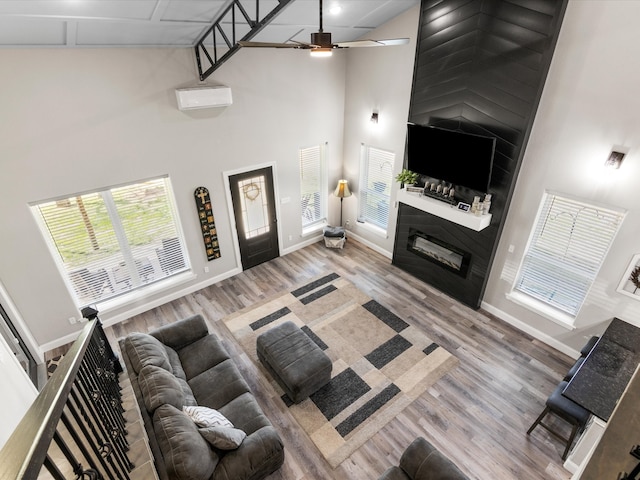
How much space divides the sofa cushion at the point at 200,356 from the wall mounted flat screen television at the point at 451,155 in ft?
13.8

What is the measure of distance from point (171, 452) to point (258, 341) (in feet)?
6.77

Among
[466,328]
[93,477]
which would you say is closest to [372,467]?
[466,328]

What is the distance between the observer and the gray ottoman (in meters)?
4.26

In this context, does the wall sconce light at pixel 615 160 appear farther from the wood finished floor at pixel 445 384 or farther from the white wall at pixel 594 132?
the wood finished floor at pixel 445 384

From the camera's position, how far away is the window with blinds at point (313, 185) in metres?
7.30

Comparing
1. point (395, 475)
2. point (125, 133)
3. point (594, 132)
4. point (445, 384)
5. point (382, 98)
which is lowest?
point (445, 384)

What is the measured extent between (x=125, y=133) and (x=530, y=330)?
6.78 meters

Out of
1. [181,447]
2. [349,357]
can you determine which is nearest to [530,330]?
[349,357]

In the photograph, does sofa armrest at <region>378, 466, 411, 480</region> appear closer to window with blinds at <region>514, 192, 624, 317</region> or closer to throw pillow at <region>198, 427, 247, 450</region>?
throw pillow at <region>198, 427, 247, 450</region>

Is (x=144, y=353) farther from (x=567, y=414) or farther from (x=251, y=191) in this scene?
(x=567, y=414)

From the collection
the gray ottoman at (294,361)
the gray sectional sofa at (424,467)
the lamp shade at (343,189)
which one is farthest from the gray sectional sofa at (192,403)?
the lamp shade at (343,189)

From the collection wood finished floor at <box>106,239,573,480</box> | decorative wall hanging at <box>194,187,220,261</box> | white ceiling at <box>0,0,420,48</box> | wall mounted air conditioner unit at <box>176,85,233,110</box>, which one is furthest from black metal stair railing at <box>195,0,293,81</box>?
wood finished floor at <box>106,239,573,480</box>

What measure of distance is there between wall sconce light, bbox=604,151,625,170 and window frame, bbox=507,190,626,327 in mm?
522

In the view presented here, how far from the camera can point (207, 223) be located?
613cm
